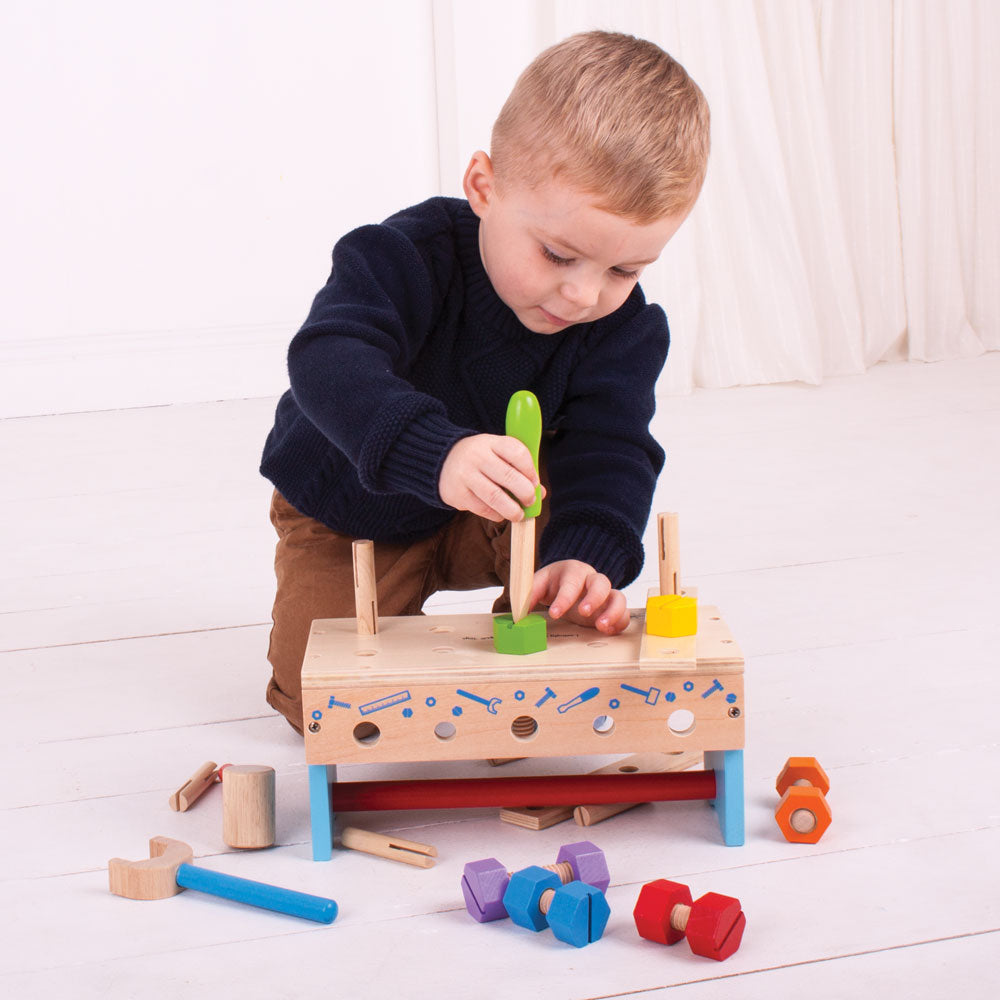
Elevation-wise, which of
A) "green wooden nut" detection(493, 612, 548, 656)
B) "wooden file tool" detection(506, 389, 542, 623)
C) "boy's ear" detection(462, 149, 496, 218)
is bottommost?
"green wooden nut" detection(493, 612, 548, 656)

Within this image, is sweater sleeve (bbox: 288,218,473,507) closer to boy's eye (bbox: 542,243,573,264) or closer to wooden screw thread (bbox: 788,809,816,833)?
boy's eye (bbox: 542,243,573,264)

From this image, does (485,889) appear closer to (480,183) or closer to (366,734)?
(366,734)

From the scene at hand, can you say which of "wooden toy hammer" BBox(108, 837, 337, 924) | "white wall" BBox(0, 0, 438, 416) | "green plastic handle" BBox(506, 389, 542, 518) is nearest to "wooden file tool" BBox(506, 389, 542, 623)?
"green plastic handle" BBox(506, 389, 542, 518)

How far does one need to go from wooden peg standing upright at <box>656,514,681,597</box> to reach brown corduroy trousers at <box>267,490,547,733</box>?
0.22 meters

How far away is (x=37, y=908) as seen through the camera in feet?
2.47

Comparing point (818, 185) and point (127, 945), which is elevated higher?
point (818, 185)

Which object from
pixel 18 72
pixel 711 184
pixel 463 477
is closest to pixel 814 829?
pixel 463 477

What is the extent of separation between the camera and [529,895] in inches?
27.5

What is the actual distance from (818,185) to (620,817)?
5.76 feet

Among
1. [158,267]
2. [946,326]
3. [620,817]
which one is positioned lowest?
[620,817]

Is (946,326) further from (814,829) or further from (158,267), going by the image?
(814,829)

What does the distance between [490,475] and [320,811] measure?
23 centimetres

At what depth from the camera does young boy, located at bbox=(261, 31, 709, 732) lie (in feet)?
2.73

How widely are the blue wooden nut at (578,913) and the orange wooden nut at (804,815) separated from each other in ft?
0.53
